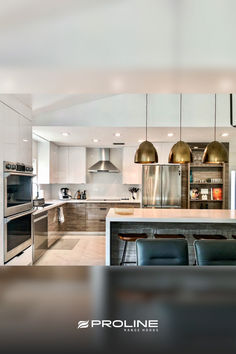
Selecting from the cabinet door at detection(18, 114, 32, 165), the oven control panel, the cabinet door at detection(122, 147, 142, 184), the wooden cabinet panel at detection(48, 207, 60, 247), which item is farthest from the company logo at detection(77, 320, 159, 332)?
the cabinet door at detection(122, 147, 142, 184)

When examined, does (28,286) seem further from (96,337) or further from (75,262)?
(75,262)

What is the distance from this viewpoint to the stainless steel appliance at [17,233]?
2816mm

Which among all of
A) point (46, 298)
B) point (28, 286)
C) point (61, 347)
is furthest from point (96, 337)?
point (28, 286)

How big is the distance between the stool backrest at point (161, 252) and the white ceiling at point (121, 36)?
4.42 ft

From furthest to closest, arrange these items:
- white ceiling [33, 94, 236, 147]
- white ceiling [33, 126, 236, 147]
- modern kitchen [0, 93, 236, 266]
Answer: white ceiling [33, 126, 236, 147] < white ceiling [33, 94, 236, 147] < modern kitchen [0, 93, 236, 266]

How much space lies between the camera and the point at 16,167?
9.96ft

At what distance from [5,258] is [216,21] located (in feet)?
9.45

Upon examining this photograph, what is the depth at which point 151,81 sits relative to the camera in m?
1.72

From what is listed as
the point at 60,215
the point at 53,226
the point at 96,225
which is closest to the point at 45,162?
the point at 60,215

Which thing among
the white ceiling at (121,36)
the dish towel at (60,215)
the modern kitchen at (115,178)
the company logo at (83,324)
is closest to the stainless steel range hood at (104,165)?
the modern kitchen at (115,178)

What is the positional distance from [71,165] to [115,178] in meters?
1.26

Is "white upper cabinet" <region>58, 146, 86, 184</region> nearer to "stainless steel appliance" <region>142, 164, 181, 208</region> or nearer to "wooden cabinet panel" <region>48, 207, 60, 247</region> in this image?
"wooden cabinet panel" <region>48, 207, 60, 247</region>

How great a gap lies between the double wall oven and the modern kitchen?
1 centimetres

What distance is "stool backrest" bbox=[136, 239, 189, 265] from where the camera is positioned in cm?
207
